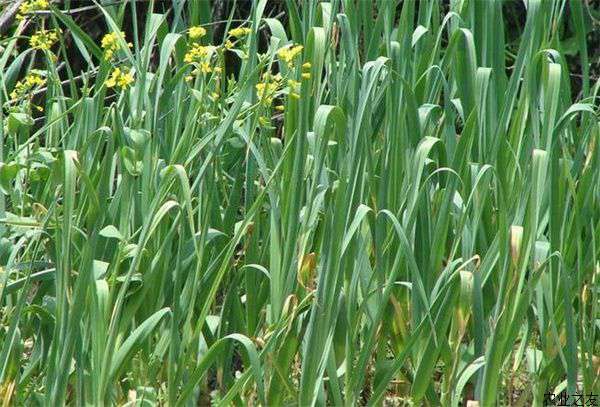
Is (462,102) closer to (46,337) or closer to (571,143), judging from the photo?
(571,143)

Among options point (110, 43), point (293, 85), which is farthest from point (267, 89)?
point (110, 43)

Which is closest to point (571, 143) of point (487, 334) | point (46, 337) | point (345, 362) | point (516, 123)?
point (516, 123)

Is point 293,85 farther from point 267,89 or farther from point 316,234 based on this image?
point 316,234

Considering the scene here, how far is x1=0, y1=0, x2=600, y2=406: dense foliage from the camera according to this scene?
1781 mm

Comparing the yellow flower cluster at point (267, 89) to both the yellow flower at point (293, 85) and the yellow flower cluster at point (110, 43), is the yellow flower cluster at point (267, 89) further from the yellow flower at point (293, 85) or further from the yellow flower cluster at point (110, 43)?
the yellow flower cluster at point (110, 43)

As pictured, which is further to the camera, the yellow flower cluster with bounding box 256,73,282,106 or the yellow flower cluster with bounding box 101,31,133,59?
the yellow flower cluster with bounding box 101,31,133,59

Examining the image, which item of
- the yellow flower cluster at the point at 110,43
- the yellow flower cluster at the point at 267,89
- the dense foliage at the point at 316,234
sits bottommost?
the dense foliage at the point at 316,234

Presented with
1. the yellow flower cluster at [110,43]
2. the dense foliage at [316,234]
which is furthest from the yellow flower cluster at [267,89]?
the yellow flower cluster at [110,43]

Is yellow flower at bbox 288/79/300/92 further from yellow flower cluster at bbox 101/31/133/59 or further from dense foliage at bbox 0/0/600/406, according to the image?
yellow flower cluster at bbox 101/31/133/59

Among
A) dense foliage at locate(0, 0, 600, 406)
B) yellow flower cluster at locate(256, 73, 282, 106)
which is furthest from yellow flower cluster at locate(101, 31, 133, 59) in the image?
yellow flower cluster at locate(256, 73, 282, 106)

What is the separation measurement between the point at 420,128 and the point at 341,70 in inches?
7.5

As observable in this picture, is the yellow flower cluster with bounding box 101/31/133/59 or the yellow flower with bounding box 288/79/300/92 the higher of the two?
the yellow flower cluster with bounding box 101/31/133/59

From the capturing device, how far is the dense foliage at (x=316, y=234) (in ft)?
5.84

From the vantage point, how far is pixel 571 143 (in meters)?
2.28
